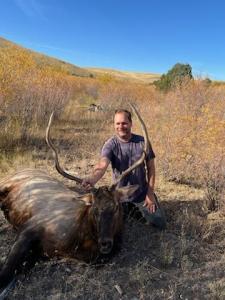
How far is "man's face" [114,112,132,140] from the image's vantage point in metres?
5.11

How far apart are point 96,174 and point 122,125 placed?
774 mm

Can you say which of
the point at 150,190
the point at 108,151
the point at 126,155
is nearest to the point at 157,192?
the point at 150,190

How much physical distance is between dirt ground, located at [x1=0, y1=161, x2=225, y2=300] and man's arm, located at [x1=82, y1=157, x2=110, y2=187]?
0.82 meters

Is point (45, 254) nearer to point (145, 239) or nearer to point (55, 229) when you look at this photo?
point (55, 229)

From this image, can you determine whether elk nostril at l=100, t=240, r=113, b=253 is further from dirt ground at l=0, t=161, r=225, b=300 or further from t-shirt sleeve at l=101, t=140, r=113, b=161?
t-shirt sleeve at l=101, t=140, r=113, b=161

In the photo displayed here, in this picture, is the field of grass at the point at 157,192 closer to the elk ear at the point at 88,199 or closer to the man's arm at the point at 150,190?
the man's arm at the point at 150,190

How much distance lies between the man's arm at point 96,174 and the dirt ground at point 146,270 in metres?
0.82

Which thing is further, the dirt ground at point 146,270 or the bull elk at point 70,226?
the bull elk at point 70,226

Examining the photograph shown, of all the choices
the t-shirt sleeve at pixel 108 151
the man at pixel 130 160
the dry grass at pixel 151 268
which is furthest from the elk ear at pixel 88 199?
the t-shirt sleeve at pixel 108 151

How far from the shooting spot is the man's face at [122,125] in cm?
511

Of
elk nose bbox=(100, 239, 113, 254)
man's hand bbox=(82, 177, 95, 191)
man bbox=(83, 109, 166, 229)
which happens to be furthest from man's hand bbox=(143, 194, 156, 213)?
elk nose bbox=(100, 239, 113, 254)

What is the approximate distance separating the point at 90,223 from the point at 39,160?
4.67 metres

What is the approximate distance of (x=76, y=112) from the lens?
1808cm

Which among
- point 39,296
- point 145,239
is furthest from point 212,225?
point 39,296
